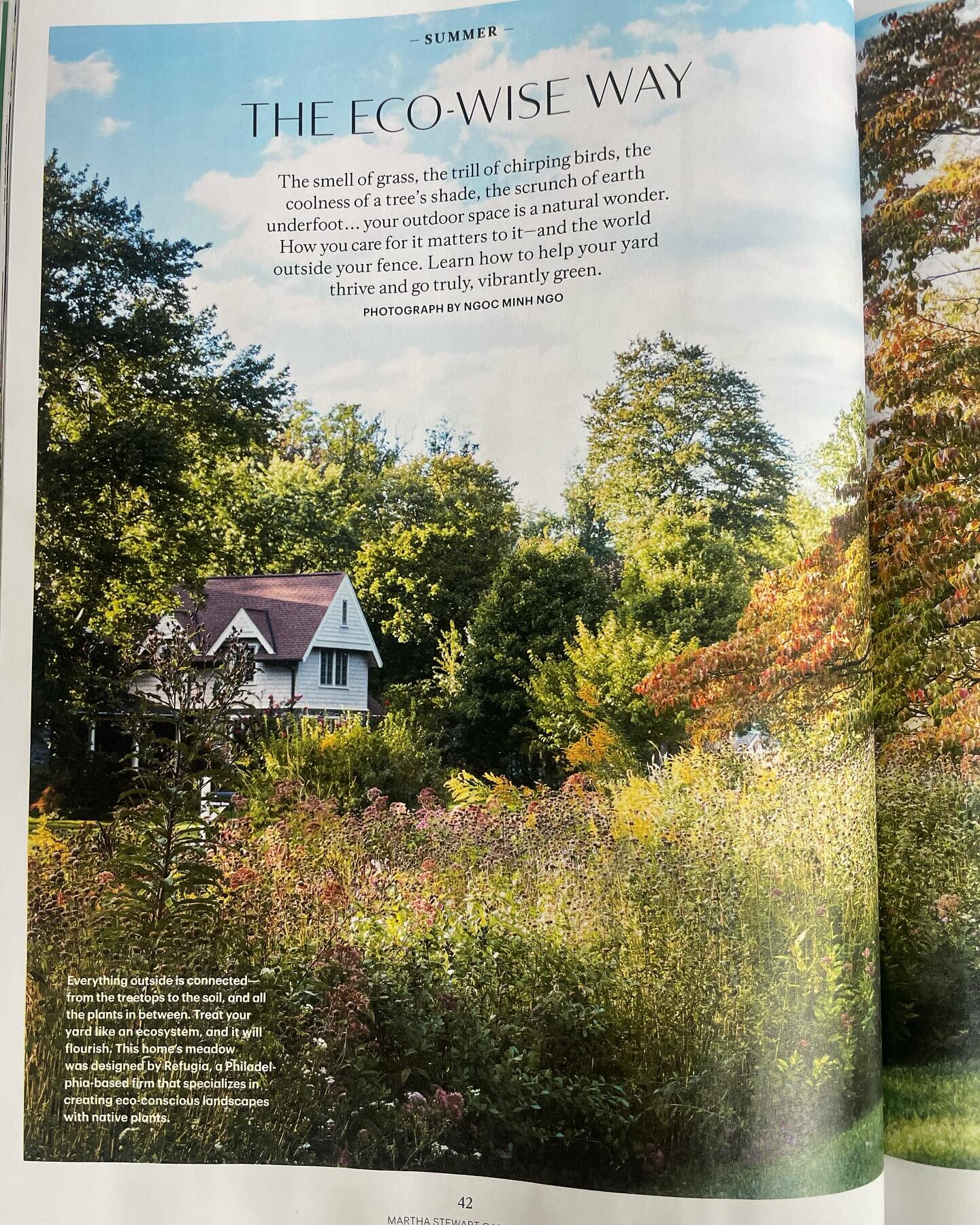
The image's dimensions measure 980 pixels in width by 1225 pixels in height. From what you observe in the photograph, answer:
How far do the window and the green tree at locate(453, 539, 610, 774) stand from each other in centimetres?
24

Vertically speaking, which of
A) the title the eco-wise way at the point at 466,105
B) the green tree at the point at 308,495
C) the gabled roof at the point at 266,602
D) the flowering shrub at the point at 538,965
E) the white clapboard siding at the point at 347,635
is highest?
the title the eco-wise way at the point at 466,105

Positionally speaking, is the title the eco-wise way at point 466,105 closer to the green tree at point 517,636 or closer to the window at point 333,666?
the green tree at point 517,636

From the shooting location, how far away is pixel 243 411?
1.80 meters

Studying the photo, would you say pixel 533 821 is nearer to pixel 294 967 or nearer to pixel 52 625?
pixel 294 967

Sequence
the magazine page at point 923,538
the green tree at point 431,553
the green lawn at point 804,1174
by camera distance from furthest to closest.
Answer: the green tree at point 431,553 < the magazine page at point 923,538 < the green lawn at point 804,1174

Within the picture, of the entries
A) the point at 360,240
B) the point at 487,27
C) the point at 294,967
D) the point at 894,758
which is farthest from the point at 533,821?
the point at 487,27

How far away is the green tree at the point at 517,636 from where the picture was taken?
172cm

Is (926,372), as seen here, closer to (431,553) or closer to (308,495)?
(431,553)

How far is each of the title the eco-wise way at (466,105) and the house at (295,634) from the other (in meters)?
0.92

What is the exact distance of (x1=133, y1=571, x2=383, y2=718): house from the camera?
69.4 inches

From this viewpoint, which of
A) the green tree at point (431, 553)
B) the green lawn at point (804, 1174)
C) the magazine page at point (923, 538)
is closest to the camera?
the green lawn at point (804, 1174)

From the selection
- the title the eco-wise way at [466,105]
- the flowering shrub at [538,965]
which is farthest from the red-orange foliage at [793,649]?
the title the eco-wise way at [466,105]

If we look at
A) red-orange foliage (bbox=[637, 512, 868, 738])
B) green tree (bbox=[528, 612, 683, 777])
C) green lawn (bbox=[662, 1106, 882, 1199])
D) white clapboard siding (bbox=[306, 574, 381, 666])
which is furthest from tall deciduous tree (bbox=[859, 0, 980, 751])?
white clapboard siding (bbox=[306, 574, 381, 666])

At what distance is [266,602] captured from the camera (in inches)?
70.7
